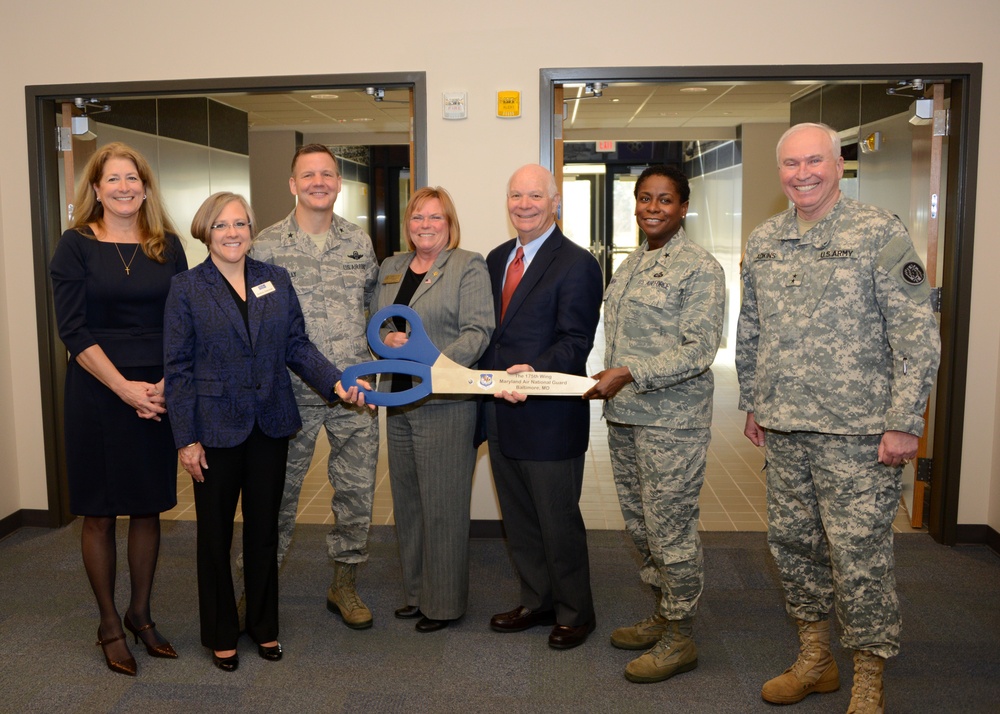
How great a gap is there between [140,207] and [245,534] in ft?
3.97

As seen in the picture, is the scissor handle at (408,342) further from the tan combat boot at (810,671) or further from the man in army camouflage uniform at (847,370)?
the tan combat boot at (810,671)

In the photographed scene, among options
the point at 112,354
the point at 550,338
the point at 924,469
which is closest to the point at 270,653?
the point at 112,354

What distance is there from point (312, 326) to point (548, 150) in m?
1.65

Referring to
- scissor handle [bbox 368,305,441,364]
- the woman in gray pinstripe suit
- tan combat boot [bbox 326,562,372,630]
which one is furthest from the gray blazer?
tan combat boot [bbox 326,562,372,630]

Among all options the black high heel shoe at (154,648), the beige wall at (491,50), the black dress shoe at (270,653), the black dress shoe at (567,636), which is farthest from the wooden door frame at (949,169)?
the black high heel shoe at (154,648)

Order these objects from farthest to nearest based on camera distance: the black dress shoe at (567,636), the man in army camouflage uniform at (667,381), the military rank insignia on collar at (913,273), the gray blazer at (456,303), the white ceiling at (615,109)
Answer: the white ceiling at (615,109)
the black dress shoe at (567,636)
the gray blazer at (456,303)
the man in army camouflage uniform at (667,381)
the military rank insignia on collar at (913,273)

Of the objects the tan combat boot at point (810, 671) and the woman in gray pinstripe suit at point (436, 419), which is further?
the woman in gray pinstripe suit at point (436, 419)

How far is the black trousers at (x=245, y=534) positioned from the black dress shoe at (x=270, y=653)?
3 centimetres

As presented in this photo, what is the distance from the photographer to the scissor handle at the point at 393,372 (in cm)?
288

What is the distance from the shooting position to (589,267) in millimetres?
2963

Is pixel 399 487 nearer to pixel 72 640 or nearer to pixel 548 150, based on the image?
pixel 72 640

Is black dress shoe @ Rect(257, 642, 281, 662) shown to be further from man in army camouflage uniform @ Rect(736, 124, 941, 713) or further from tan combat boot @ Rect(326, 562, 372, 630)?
man in army camouflage uniform @ Rect(736, 124, 941, 713)

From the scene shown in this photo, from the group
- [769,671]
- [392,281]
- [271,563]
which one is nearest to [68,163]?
[392,281]

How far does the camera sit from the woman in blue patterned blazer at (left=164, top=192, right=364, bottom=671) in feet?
9.16
